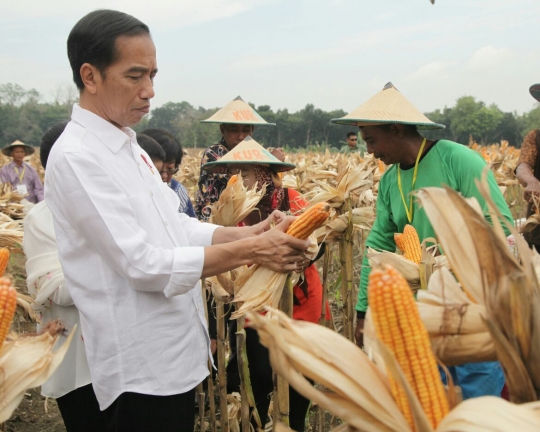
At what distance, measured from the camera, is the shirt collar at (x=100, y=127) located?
1.99m

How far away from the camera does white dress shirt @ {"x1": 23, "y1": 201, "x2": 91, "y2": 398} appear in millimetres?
2373

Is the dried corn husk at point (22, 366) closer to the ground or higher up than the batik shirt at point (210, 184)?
closer to the ground

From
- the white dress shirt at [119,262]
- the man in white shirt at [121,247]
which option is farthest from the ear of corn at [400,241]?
the white dress shirt at [119,262]

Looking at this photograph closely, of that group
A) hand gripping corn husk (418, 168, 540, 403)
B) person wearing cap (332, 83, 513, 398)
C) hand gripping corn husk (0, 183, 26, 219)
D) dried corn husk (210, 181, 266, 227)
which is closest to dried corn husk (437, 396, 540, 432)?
hand gripping corn husk (418, 168, 540, 403)

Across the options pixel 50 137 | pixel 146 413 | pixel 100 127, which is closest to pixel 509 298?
pixel 146 413

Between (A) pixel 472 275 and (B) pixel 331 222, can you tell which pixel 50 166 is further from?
(B) pixel 331 222

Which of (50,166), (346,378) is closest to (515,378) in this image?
(346,378)

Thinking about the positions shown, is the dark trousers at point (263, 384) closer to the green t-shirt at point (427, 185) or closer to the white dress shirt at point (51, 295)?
the green t-shirt at point (427, 185)

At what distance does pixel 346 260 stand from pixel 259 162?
91 cm

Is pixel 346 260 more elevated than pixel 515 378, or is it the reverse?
pixel 515 378

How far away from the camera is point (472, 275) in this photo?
1.27m

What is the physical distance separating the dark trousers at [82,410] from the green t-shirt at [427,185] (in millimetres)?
1534

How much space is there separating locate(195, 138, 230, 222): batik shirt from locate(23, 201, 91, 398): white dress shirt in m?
1.86

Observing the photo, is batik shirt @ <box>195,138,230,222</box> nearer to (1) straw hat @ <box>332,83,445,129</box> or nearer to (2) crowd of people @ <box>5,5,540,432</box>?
(1) straw hat @ <box>332,83,445,129</box>
